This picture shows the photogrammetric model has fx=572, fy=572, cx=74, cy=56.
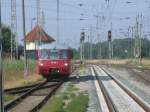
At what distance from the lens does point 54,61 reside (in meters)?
40.3

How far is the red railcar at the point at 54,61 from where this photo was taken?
40094 mm

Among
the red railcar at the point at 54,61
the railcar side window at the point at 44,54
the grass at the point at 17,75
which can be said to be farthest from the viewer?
the grass at the point at 17,75

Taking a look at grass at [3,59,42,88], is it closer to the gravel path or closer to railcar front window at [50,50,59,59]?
railcar front window at [50,50,59,59]

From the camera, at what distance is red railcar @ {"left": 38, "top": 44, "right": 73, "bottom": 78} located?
40.1m

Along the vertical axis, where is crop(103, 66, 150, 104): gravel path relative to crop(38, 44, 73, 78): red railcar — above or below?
below

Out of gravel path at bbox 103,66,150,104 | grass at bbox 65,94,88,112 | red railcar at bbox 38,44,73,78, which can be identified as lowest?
gravel path at bbox 103,66,150,104

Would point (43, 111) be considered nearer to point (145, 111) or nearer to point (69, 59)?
point (145, 111)

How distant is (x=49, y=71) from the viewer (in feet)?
132

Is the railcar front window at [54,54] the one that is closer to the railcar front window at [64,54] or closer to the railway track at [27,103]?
the railcar front window at [64,54]

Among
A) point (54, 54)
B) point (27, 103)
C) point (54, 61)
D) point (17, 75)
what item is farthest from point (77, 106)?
point (17, 75)

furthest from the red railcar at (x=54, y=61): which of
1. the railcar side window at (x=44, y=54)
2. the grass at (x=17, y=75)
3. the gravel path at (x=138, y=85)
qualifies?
the gravel path at (x=138, y=85)

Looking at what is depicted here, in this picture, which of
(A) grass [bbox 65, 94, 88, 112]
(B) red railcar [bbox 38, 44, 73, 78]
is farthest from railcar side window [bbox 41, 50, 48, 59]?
(A) grass [bbox 65, 94, 88, 112]

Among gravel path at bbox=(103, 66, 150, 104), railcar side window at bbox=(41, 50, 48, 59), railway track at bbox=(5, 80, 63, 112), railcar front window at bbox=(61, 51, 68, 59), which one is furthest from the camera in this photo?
railcar side window at bbox=(41, 50, 48, 59)

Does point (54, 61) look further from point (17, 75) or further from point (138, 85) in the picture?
point (17, 75)
